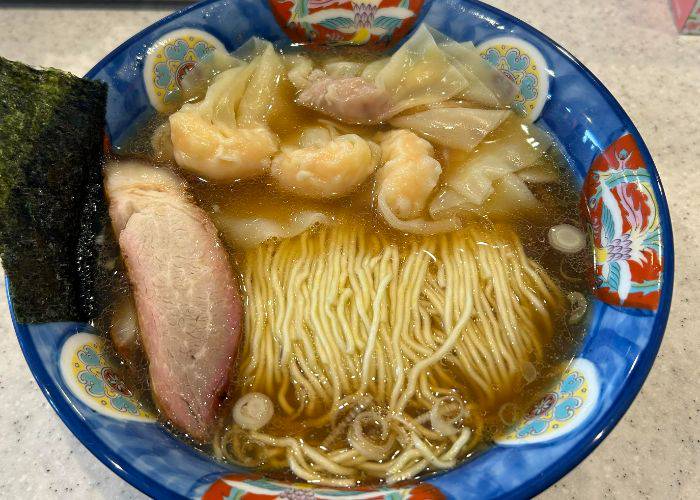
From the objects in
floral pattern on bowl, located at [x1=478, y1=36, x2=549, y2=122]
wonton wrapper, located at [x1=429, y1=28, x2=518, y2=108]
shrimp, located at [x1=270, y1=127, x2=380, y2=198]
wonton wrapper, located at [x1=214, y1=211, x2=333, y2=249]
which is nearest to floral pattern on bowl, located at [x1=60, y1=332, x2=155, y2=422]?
wonton wrapper, located at [x1=214, y1=211, x2=333, y2=249]

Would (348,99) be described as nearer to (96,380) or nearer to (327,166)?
(327,166)

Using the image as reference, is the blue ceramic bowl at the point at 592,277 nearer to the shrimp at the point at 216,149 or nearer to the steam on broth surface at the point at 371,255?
the steam on broth surface at the point at 371,255

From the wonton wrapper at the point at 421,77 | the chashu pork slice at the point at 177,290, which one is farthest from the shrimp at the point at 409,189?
the chashu pork slice at the point at 177,290

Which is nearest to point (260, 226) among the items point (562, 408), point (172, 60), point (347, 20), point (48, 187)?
point (48, 187)

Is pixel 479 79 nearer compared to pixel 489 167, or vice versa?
pixel 489 167

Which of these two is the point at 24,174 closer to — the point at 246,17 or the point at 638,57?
the point at 246,17

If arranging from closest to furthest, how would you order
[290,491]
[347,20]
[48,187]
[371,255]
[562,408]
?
1. [290,491]
2. [562,408]
3. [48,187]
4. [371,255]
5. [347,20]

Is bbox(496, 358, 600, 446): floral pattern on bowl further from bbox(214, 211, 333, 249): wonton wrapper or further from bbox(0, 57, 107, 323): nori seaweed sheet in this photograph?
bbox(0, 57, 107, 323): nori seaweed sheet
